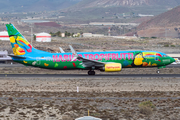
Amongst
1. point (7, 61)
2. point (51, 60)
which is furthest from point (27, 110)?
point (7, 61)

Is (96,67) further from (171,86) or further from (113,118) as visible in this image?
(113,118)

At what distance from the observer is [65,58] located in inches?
1788

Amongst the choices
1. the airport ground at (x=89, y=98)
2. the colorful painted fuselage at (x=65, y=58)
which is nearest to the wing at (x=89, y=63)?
the colorful painted fuselage at (x=65, y=58)

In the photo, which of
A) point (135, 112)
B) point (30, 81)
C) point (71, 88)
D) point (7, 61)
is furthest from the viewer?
point (7, 61)

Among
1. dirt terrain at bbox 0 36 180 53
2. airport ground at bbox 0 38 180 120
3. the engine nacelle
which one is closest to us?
airport ground at bbox 0 38 180 120

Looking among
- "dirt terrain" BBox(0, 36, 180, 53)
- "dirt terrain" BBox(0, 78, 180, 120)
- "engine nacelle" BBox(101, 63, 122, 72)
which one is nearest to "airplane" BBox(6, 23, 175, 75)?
"engine nacelle" BBox(101, 63, 122, 72)

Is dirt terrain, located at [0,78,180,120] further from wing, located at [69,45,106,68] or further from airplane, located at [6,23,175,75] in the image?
airplane, located at [6,23,175,75]

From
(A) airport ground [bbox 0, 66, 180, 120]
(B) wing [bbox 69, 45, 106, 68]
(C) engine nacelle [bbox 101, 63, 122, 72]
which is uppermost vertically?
(B) wing [bbox 69, 45, 106, 68]

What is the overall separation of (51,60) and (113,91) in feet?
49.7

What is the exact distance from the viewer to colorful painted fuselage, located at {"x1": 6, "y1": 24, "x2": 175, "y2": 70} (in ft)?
148

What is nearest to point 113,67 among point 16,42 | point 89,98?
point 16,42

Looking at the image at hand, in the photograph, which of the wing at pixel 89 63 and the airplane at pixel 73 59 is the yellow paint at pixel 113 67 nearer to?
the airplane at pixel 73 59

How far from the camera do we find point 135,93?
31516 mm

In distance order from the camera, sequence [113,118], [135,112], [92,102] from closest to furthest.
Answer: [113,118] → [135,112] → [92,102]
